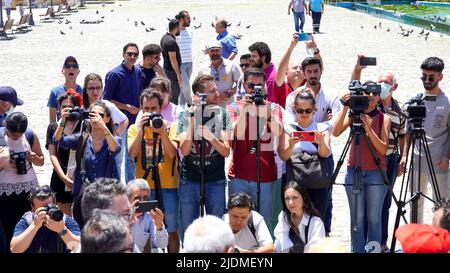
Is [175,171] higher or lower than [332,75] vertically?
higher

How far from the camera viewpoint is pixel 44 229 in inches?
239

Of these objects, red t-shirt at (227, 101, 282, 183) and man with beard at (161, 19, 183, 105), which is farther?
man with beard at (161, 19, 183, 105)

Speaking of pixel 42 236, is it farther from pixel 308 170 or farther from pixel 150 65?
pixel 150 65

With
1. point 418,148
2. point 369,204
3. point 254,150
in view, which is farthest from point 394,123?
point 254,150

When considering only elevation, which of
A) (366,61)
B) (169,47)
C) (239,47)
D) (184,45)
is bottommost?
(239,47)

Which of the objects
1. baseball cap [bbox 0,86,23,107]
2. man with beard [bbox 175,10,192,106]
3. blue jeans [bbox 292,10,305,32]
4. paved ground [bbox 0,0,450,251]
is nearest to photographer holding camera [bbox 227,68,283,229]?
paved ground [bbox 0,0,450,251]

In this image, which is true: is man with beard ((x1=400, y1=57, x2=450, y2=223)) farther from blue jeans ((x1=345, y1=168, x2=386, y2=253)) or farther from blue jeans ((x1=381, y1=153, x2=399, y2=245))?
blue jeans ((x1=345, y1=168, x2=386, y2=253))

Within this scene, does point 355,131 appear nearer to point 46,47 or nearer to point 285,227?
point 285,227

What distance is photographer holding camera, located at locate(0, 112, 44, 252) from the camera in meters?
6.95

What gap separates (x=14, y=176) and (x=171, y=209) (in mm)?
1501

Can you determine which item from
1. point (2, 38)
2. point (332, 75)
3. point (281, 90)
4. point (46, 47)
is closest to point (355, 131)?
point (281, 90)

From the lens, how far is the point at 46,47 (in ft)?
94.9

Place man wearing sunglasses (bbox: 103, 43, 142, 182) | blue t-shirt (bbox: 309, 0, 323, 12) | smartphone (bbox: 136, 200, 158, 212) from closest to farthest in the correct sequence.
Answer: smartphone (bbox: 136, 200, 158, 212)
man wearing sunglasses (bbox: 103, 43, 142, 182)
blue t-shirt (bbox: 309, 0, 323, 12)

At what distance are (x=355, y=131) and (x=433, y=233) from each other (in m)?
2.67
